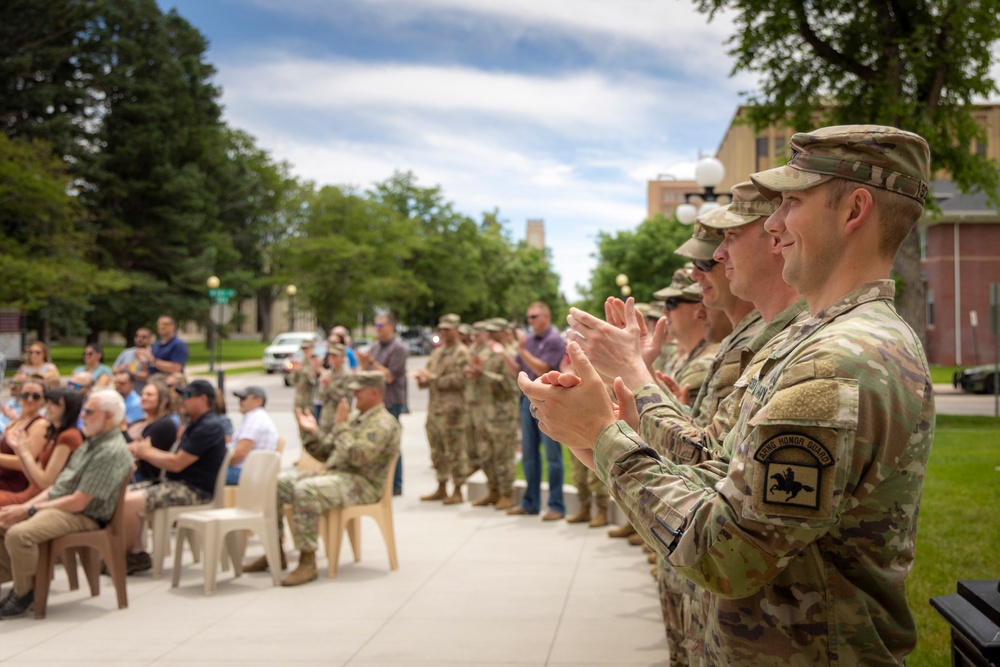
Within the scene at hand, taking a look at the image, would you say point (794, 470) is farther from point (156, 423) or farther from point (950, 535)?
point (156, 423)

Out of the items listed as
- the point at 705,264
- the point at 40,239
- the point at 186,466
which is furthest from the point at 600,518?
the point at 40,239

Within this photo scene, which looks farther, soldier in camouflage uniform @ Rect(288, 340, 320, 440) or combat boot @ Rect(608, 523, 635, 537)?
soldier in camouflage uniform @ Rect(288, 340, 320, 440)

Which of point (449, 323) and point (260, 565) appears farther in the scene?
point (449, 323)

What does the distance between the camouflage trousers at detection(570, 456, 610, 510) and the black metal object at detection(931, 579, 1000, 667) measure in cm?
706

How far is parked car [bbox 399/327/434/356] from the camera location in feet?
216

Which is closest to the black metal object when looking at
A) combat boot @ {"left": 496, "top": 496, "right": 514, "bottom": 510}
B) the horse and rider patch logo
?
the horse and rider patch logo

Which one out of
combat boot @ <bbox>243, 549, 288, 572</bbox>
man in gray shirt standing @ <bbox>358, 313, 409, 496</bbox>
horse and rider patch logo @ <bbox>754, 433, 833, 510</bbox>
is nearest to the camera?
horse and rider patch logo @ <bbox>754, 433, 833, 510</bbox>

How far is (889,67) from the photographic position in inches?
687

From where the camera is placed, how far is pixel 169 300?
50531 mm

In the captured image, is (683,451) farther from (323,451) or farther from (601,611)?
(323,451)

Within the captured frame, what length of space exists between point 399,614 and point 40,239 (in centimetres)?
3872

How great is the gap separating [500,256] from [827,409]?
312 ft

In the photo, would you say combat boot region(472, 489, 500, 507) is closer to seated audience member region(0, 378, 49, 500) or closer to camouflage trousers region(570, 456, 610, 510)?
camouflage trousers region(570, 456, 610, 510)

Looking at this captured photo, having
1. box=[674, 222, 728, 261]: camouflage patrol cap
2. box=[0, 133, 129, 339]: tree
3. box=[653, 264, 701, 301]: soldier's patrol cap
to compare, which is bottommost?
box=[653, 264, 701, 301]: soldier's patrol cap
